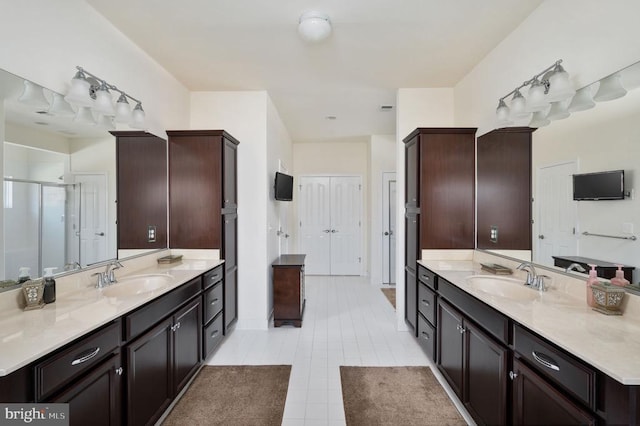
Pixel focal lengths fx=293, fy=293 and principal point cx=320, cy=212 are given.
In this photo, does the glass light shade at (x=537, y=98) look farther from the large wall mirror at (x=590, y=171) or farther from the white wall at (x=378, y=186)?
the white wall at (x=378, y=186)

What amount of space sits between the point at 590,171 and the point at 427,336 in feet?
5.74

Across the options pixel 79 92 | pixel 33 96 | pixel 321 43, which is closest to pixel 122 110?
pixel 79 92

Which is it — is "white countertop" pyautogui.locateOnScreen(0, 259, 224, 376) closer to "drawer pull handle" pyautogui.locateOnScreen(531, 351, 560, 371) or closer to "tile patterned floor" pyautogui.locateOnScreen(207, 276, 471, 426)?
"tile patterned floor" pyautogui.locateOnScreen(207, 276, 471, 426)

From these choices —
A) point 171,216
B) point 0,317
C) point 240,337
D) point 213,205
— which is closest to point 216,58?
point 213,205

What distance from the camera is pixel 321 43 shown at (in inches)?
93.8

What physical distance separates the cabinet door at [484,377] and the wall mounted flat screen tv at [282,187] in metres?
2.68

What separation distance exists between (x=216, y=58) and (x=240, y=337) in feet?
9.13

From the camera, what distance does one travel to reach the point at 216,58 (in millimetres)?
2650

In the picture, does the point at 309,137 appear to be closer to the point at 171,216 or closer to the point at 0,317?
the point at 171,216

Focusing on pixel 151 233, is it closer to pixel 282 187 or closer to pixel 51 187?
pixel 51 187

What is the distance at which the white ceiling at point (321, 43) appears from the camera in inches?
77.9

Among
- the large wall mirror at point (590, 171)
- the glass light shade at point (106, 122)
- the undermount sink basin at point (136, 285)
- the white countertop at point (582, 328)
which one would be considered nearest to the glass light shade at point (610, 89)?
the large wall mirror at point (590, 171)

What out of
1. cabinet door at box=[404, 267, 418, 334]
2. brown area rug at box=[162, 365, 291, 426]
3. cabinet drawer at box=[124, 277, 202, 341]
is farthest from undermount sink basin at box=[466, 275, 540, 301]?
cabinet drawer at box=[124, 277, 202, 341]

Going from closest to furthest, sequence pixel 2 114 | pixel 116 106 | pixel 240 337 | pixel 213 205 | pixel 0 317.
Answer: pixel 0 317
pixel 2 114
pixel 116 106
pixel 213 205
pixel 240 337
